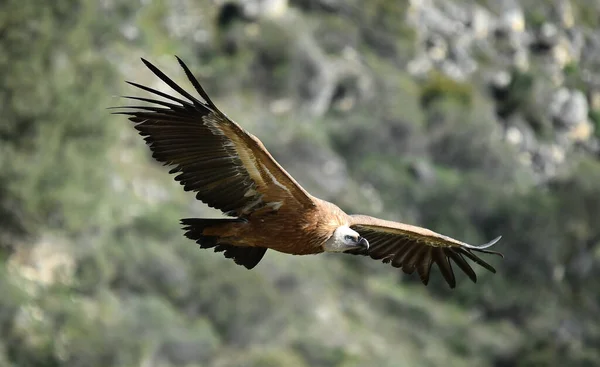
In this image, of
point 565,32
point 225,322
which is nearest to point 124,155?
point 225,322

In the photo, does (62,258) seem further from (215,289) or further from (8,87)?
(215,289)

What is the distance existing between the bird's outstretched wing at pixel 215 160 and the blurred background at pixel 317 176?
19728 mm

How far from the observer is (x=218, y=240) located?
8172 mm

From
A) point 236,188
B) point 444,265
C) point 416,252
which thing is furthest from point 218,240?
point 444,265

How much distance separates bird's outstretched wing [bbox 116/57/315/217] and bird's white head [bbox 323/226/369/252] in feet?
0.88

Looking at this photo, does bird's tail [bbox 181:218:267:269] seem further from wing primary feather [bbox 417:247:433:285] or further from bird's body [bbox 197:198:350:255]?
wing primary feather [bbox 417:247:433:285]

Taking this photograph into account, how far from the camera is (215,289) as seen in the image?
3622cm

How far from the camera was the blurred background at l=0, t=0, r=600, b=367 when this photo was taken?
29.1m

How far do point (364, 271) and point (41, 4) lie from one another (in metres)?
20.7

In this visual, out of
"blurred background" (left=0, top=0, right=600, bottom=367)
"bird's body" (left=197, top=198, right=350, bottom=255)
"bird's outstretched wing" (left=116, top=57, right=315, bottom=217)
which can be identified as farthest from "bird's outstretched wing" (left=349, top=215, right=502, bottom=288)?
"blurred background" (left=0, top=0, right=600, bottom=367)

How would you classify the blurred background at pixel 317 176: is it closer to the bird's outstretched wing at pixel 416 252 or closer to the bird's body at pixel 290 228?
the bird's outstretched wing at pixel 416 252

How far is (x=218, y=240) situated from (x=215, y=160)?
0.63m

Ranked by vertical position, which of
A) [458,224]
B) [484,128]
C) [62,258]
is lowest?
[62,258]

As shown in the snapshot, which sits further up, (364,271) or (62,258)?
(364,271)
